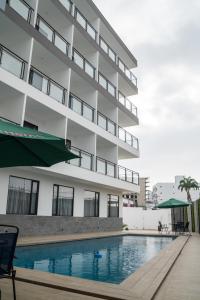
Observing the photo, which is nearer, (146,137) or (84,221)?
(84,221)

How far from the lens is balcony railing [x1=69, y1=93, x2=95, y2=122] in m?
16.9

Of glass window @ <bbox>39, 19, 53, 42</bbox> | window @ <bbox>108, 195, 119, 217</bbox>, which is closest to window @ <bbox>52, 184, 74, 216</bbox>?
window @ <bbox>108, 195, 119, 217</bbox>

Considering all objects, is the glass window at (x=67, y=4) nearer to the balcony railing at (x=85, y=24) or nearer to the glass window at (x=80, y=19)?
the balcony railing at (x=85, y=24)

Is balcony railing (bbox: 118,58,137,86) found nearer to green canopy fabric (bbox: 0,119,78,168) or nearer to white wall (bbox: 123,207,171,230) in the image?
white wall (bbox: 123,207,171,230)

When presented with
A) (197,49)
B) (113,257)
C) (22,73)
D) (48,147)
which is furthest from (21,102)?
(197,49)

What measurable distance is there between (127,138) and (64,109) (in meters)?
9.95

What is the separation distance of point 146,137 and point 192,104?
315 inches

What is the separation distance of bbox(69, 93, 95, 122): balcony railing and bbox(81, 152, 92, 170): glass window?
2.85m

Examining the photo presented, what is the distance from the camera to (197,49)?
15.7 m

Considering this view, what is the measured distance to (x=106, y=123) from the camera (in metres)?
21.0

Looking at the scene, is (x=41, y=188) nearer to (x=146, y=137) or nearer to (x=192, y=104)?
(x=192, y=104)

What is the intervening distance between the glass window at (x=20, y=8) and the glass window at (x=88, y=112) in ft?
22.1

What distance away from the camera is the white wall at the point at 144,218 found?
27891mm

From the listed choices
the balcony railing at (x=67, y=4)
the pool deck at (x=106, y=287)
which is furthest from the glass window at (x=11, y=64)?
the pool deck at (x=106, y=287)
